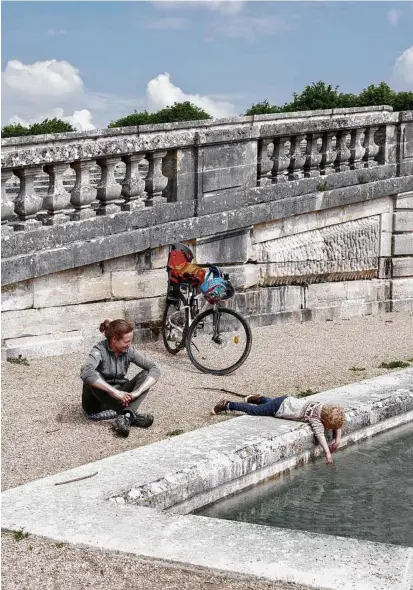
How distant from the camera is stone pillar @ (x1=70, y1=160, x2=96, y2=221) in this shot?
8.50 metres

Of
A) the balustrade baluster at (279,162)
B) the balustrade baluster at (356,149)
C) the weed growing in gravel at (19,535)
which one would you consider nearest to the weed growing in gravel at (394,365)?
the balustrade baluster at (279,162)

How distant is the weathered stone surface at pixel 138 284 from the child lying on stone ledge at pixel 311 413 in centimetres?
243

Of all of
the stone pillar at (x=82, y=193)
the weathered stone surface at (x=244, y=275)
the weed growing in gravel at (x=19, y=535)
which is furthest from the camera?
the weathered stone surface at (x=244, y=275)

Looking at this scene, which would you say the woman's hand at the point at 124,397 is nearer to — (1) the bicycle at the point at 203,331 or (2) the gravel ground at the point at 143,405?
(2) the gravel ground at the point at 143,405

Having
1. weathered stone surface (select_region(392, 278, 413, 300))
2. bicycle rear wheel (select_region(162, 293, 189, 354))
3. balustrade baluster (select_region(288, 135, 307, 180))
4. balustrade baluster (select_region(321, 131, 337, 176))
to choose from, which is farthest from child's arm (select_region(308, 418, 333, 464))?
weathered stone surface (select_region(392, 278, 413, 300))

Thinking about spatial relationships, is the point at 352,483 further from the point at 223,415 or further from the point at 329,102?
the point at 329,102

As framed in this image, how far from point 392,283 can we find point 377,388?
5.11m

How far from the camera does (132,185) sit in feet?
29.6

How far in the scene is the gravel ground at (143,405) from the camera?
13.6 feet

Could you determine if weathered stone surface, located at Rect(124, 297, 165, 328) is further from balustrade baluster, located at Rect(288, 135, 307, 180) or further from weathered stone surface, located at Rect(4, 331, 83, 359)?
balustrade baluster, located at Rect(288, 135, 307, 180)

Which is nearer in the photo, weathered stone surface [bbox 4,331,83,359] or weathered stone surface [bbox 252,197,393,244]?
weathered stone surface [bbox 4,331,83,359]

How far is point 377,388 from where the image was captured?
7.64 m

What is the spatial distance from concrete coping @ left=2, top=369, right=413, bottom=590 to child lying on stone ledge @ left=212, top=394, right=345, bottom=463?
96 millimetres

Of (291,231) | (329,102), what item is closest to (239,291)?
(291,231)
